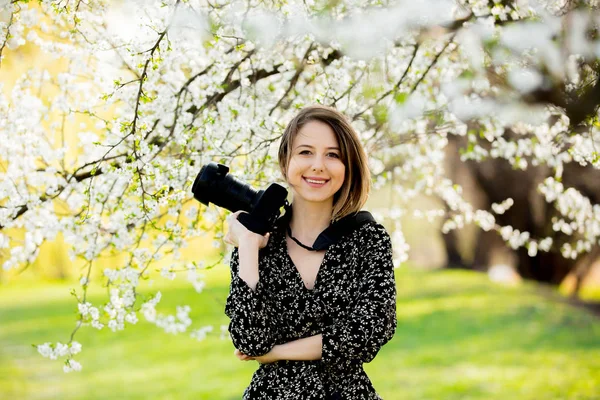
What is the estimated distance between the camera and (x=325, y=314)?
2.37 metres

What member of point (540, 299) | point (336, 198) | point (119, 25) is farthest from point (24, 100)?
point (540, 299)

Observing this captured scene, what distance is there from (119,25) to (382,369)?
6.58 meters

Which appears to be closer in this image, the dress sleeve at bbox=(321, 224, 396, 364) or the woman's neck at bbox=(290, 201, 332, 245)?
the dress sleeve at bbox=(321, 224, 396, 364)

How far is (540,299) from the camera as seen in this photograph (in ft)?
41.2

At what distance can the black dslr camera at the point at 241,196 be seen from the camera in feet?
Result: 7.84

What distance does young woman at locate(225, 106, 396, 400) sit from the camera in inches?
89.7

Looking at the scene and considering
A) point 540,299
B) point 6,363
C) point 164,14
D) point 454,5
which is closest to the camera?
point 164,14

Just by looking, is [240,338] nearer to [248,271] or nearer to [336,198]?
[248,271]

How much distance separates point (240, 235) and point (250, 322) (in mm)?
273

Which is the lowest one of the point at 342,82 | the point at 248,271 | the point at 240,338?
the point at 240,338

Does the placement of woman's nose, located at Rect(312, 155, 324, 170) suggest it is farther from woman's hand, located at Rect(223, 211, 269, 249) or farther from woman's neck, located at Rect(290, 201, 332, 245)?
woman's hand, located at Rect(223, 211, 269, 249)

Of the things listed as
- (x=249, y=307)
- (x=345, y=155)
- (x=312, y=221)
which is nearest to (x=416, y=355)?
(x=312, y=221)

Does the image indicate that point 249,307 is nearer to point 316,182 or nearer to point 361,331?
point 361,331

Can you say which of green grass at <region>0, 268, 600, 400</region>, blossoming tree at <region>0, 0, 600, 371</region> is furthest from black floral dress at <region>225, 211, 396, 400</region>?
green grass at <region>0, 268, 600, 400</region>
